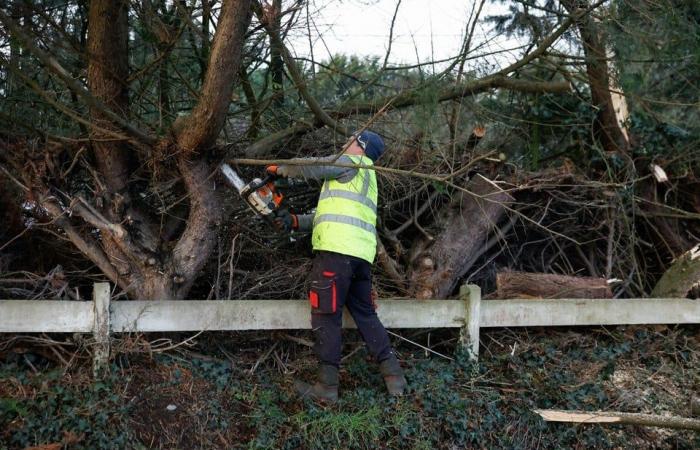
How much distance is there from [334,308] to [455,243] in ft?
5.59

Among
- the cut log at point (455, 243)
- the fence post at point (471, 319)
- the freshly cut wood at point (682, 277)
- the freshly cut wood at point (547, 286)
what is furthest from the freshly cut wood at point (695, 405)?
the cut log at point (455, 243)

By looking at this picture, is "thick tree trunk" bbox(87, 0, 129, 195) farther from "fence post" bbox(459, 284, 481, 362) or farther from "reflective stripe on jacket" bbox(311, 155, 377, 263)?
"fence post" bbox(459, 284, 481, 362)

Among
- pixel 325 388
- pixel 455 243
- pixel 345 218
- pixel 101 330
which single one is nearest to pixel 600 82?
pixel 455 243

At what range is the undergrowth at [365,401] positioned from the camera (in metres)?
4.41

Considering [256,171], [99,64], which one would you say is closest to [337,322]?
[256,171]

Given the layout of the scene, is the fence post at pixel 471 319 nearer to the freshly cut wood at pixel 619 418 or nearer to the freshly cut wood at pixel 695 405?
the freshly cut wood at pixel 619 418

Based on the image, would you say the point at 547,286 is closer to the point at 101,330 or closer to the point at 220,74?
the point at 220,74

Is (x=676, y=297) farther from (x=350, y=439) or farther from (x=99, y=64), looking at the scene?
(x=99, y=64)

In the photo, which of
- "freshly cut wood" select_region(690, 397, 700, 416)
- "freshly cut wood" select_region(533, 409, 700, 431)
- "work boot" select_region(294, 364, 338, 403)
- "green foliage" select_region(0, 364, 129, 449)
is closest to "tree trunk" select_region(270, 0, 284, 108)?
"work boot" select_region(294, 364, 338, 403)

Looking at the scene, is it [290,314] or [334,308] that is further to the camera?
[290,314]

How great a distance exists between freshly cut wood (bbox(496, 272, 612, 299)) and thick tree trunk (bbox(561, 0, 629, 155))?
181 cm

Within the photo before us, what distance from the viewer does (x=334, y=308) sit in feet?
15.9

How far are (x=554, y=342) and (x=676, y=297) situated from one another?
1511 millimetres

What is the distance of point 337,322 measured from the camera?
493 cm
